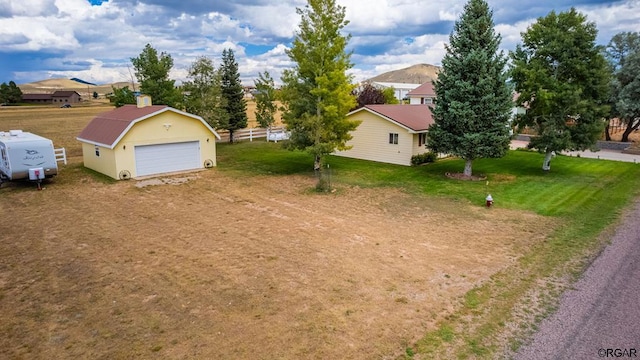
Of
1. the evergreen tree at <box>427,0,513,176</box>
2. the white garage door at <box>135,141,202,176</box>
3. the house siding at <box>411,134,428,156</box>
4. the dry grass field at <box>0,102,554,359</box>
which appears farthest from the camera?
the house siding at <box>411,134,428,156</box>

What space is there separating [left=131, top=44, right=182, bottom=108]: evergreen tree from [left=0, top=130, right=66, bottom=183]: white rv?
12836 mm

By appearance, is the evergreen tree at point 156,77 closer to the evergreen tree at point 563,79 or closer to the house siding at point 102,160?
the house siding at point 102,160

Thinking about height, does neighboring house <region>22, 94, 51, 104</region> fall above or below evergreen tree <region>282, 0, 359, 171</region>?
above

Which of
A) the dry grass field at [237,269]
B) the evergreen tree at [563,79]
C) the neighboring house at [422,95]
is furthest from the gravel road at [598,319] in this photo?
the neighboring house at [422,95]

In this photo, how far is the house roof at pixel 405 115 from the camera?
84.6 ft

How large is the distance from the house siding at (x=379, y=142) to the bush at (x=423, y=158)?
303 millimetres

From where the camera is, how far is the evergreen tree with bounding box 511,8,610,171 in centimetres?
2125

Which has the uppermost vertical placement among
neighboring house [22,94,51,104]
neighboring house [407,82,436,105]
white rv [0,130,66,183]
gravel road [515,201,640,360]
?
neighboring house [22,94,51,104]

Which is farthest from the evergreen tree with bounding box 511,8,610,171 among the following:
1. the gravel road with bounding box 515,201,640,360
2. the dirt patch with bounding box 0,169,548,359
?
the gravel road with bounding box 515,201,640,360

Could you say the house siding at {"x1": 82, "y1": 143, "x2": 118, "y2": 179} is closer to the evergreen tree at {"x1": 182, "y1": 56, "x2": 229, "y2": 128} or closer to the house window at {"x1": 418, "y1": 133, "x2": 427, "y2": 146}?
the evergreen tree at {"x1": 182, "y1": 56, "x2": 229, "y2": 128}

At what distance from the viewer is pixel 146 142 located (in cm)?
2197

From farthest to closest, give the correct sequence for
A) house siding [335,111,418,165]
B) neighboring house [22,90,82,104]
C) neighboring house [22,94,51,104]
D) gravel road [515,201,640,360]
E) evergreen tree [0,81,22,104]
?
neighboring house [22,94,51,104]
neighboring house [22,90,82,104]
evergreen tree [0,81,22,104]
house siding [335,111,418,165]
gravel road [515,201,640,360]

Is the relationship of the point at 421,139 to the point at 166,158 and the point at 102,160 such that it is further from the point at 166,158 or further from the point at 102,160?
the point at 102,160

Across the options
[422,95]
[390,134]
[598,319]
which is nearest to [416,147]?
[390,134]
